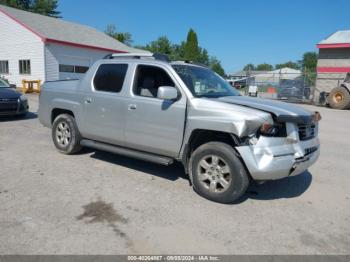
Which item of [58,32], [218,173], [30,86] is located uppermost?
[58,32]

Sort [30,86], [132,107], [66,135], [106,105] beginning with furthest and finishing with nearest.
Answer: [30,86], [66,135], [106,105], [132,107]

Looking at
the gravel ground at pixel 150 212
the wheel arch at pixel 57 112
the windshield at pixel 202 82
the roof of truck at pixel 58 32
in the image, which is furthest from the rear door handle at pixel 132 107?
the roof of truck at pixel 58 32

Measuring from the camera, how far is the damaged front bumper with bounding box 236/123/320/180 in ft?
12.6

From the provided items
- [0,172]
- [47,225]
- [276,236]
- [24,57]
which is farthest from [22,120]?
[24,57]

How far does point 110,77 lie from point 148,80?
78 cm

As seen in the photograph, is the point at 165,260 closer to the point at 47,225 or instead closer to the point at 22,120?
the point at 47,225

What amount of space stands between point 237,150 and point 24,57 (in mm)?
→ 21741

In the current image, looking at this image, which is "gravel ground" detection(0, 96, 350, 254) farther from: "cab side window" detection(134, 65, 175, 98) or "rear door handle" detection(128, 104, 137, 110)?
"cab side window" detection(134, 65, 175, 98)

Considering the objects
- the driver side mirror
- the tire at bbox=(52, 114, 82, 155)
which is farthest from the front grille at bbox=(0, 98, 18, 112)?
the driver side mirror

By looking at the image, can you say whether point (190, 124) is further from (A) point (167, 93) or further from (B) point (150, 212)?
(B) point (150, 212)

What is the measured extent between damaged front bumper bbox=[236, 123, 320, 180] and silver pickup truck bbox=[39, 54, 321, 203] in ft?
0.04

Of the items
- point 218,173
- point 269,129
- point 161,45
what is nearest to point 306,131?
point 269,129

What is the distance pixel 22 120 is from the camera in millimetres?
10297

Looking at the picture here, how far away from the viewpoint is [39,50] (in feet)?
67.5
